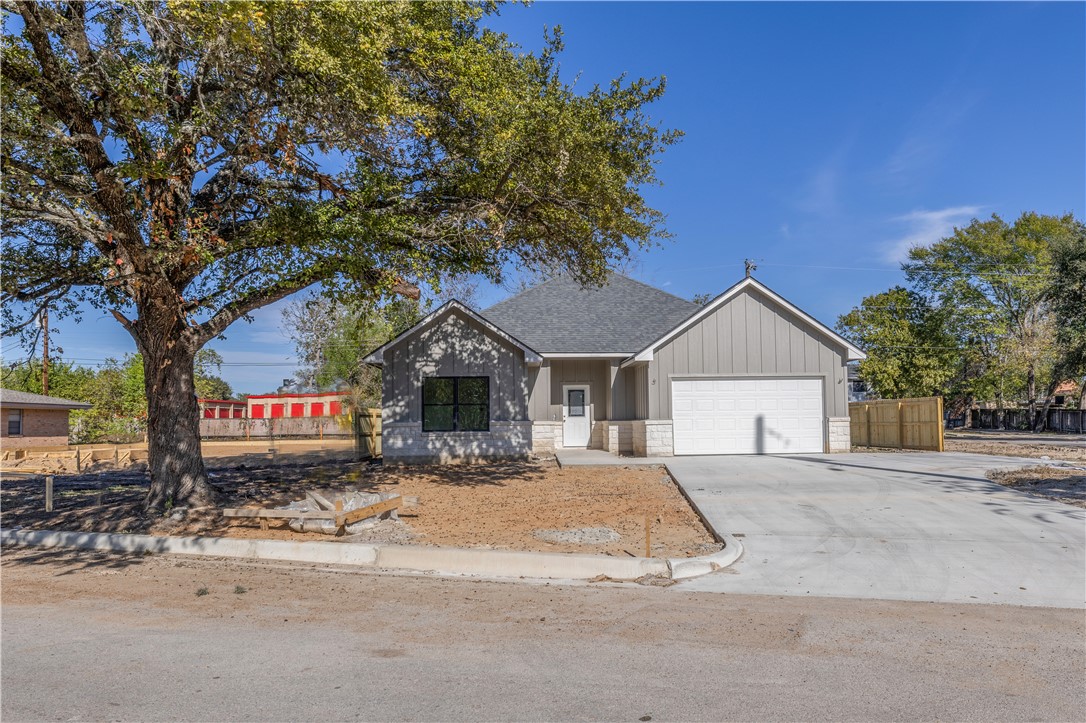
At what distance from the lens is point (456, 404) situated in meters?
19.5

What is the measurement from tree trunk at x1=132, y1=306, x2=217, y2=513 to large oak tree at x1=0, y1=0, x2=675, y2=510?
0.03 meters

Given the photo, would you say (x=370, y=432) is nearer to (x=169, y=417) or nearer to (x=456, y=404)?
(x=456, y=404)

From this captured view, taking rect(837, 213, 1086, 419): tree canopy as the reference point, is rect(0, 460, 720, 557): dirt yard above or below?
below

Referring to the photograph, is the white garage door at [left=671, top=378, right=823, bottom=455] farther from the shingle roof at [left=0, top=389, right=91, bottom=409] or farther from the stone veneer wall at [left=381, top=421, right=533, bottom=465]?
the shingle roof at [left=0, top=389, right=91, bottom=409]

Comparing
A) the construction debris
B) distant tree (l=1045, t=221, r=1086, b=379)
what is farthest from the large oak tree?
distant tree (l=1045, t=221, r=1086, b=379)

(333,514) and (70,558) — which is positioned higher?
(333,514)

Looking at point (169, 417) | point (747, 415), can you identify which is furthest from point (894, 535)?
point (169, 417)

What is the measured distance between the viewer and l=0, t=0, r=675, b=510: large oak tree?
350 inches

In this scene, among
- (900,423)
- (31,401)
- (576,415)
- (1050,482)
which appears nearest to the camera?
(1050,482)

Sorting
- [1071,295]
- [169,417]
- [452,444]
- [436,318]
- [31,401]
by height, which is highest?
[1071,295]

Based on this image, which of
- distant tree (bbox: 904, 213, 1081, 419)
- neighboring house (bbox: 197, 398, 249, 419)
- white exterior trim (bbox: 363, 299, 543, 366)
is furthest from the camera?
neighboring house (bbox: 197, 398, 249, 419)

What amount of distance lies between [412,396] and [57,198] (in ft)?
34.8

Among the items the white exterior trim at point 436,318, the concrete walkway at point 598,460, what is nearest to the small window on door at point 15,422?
the white exterior trim at point 436,318

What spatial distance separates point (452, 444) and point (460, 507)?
24.2 ft
